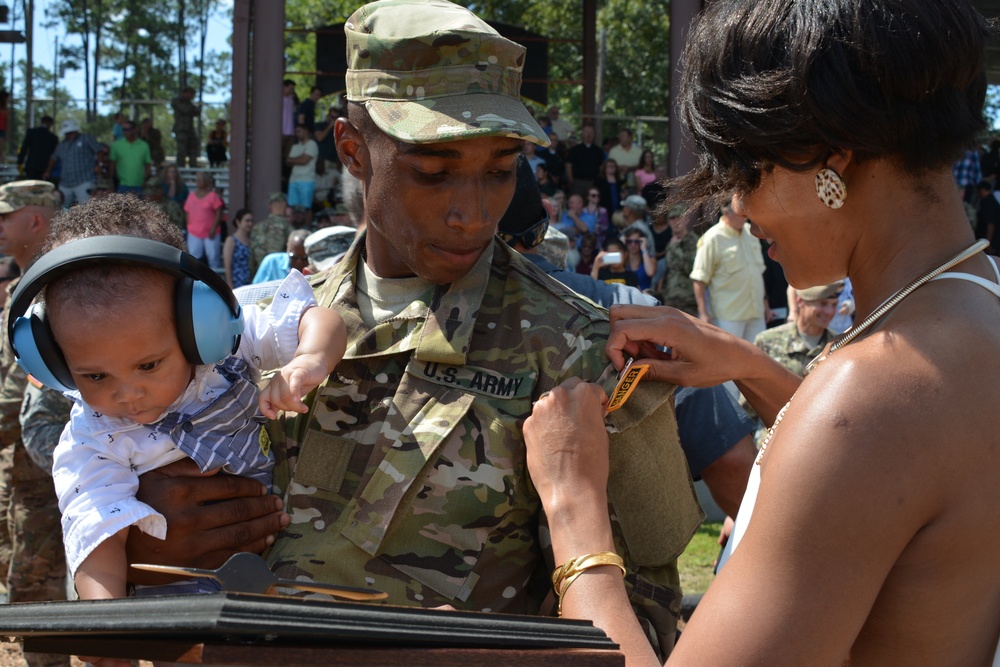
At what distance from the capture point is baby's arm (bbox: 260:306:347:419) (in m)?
2.22

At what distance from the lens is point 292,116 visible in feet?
61.9

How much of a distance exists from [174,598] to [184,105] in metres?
22.0

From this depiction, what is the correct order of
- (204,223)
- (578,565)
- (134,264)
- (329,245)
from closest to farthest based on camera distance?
1. (578,565)
2. (134,264)
3. (329,245)
4. (204,223)

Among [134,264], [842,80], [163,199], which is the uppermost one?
[842,80]

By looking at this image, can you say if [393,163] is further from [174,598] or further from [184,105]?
[184,105]

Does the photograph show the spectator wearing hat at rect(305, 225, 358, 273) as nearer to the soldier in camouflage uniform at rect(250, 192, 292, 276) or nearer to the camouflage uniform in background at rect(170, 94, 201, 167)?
the soldier in camouflage uniform at rect(250, 192, 292, 276)

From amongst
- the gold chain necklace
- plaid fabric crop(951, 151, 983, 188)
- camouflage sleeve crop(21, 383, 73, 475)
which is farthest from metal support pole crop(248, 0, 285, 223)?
the gold chain necklace

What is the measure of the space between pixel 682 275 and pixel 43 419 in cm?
892

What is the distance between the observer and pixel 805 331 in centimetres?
721

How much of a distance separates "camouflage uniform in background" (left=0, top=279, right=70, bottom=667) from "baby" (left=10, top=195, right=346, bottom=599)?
3409 millimetres

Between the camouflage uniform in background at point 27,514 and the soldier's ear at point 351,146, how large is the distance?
355 centimetres

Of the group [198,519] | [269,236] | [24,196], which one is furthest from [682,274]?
[198,519]

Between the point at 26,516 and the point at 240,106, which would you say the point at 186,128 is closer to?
the point at 240,106

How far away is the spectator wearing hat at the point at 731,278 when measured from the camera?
36.6ft
